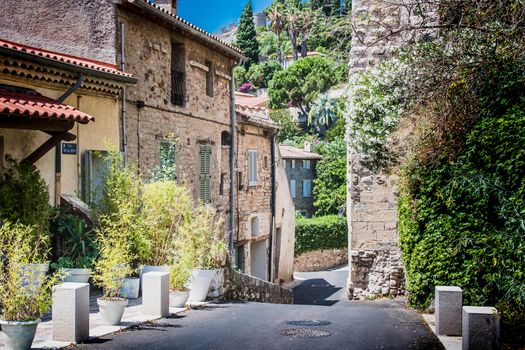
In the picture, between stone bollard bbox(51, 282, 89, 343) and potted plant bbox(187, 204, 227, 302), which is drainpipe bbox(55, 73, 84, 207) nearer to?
potted plant bbox(187, 204, 227, 302)

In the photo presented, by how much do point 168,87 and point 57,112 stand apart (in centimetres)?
759

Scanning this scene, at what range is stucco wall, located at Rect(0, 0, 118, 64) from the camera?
1689 centimetres

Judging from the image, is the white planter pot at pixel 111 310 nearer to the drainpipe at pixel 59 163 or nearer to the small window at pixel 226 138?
the drainpipe at pixel 59 163

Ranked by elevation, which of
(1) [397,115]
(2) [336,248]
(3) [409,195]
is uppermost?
(1) [397,115]

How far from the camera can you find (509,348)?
870 cm

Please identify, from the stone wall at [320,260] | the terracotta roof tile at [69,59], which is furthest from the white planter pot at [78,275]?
the stone wall at [320,260]

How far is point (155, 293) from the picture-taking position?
1126 cm

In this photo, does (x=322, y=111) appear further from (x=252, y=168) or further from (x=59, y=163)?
(x=59, y=163)

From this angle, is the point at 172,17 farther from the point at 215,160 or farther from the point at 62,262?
the point at 62,262

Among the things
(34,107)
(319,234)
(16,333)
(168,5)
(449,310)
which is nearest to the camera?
(16,333)

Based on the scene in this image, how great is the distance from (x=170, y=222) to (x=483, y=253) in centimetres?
621

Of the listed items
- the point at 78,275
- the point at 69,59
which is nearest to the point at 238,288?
the point at 78,275

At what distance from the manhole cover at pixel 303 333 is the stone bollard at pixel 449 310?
1532 millimetres

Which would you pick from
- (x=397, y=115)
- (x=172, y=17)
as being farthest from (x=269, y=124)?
(x=397, y=115)
